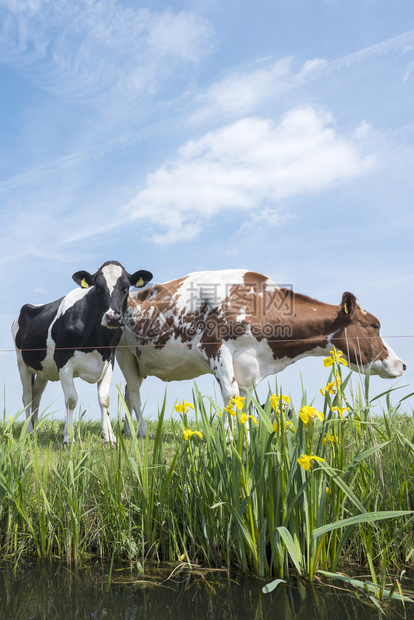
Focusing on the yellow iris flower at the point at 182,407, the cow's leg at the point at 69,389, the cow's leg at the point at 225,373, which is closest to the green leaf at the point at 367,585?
the yellow iris flower at the point at 182,407

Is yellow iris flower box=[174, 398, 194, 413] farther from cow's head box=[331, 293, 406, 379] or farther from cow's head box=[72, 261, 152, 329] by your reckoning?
cow's head box=[331, 293, 406, 379]

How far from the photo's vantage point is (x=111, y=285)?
25.8 ft

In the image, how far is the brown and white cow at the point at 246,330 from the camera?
7.61m

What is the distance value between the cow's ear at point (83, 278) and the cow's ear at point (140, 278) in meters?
0.65

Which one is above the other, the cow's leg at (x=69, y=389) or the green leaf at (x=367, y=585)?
the cow's leg at (x=69, y=389)

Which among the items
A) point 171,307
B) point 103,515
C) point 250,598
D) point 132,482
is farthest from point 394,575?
point 171,307

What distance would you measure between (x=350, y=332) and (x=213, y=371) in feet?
7.21

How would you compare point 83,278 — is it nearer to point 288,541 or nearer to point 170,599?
point 170,599

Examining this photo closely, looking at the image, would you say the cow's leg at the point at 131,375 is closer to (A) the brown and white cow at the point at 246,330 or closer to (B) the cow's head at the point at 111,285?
(A) the brown and white cow at the point at 246,330

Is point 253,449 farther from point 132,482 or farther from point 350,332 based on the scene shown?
point 350,332

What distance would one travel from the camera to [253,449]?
10.8ft

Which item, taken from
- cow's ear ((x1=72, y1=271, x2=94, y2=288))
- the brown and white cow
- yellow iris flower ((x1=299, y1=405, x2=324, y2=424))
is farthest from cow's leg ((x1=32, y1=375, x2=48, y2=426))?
yellow iris flower ((x1=299, y1=405, x2=324, y2=424))

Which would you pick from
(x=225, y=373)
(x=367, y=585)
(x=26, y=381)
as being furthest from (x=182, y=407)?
(x=26, y=381)

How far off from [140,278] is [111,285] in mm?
680
